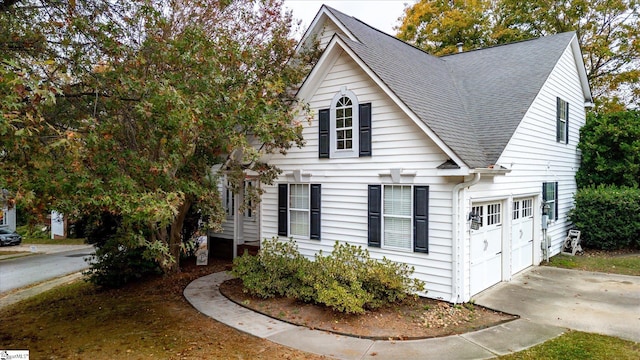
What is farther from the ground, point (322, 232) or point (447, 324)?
point (322, 232)

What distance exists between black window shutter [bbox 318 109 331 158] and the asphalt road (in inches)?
496

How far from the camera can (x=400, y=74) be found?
10.1 metres

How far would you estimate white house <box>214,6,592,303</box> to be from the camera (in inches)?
331

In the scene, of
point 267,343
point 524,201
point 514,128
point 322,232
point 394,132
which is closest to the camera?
point 267,343

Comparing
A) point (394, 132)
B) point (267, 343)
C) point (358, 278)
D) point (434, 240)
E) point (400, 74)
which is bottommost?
point (267, 343)

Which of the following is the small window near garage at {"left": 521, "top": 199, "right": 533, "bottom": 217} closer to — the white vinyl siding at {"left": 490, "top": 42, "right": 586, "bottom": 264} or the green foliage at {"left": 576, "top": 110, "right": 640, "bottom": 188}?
the white vinyl siding at {"left": 490, "top": 42, "right": 586, "bottom": 264}

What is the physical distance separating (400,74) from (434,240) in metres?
4.41

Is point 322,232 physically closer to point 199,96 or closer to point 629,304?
point 199,96

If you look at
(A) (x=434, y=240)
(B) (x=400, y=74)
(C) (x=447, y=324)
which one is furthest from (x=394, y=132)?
(C) (x=447, y=324)

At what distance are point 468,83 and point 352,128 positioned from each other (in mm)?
5445

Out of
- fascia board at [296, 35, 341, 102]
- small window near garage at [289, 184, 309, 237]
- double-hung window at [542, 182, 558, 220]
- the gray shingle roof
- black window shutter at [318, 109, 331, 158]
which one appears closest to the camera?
the gray shingle roof

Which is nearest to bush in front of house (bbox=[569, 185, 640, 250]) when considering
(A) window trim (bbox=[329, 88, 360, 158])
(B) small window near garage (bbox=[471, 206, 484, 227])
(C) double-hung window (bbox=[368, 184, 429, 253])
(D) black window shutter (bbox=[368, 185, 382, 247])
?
(B) small window near garage (bbox=[471, 206, 484, 227])

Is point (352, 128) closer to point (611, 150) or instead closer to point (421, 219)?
point (421, 219)

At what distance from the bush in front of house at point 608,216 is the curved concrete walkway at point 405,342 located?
28.2ft
